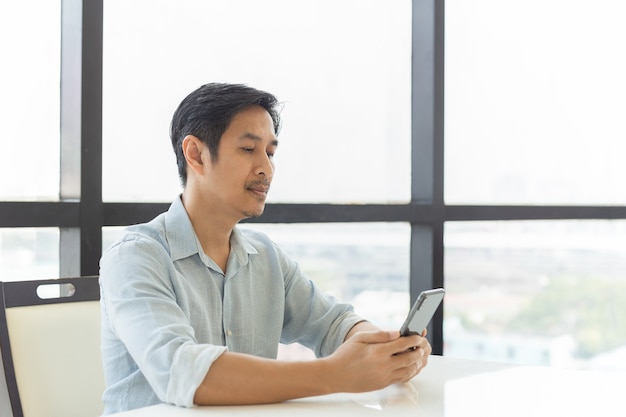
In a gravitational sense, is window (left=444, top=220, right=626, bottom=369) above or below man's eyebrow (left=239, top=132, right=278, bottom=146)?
below

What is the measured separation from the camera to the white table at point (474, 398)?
51.8 inches

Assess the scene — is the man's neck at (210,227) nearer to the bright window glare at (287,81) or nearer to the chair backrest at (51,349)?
the chair backrest at (51,349)

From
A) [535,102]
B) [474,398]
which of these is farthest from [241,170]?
[535,102]

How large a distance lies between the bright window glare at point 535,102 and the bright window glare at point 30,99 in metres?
1.61

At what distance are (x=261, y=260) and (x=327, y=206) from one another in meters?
0.83

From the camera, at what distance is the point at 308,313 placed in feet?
6.31

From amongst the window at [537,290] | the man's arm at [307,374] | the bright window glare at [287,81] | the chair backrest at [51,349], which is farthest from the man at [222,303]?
the window at [537,290]

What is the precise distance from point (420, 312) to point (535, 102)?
7.31ft

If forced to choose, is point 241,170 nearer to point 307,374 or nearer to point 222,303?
point 222,303

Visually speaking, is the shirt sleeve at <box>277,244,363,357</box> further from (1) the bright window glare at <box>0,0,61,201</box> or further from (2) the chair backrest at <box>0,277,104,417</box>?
(1) the bright window glare at <box>0,0,61,201</box>

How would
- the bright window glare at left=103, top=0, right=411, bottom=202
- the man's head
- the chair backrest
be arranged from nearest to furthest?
1. the chair backrest
2. the man's head
3. the bright window glare at left=103, top=0, right=411, bottom=202

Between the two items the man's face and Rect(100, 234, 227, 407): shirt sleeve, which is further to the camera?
the man's face

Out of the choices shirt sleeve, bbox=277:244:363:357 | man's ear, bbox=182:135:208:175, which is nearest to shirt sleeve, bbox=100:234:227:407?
man's ear, bbox=182:135:208:175

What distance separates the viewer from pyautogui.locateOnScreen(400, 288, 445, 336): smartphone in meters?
1.44
